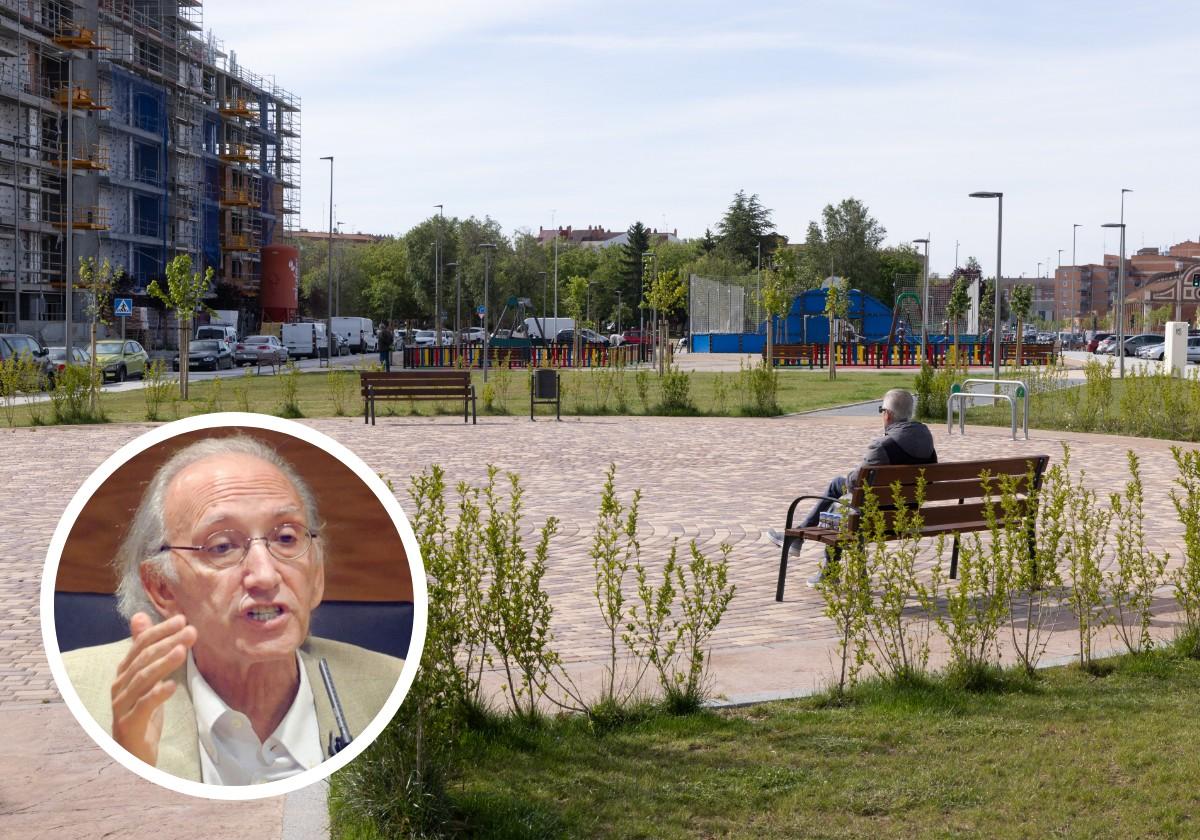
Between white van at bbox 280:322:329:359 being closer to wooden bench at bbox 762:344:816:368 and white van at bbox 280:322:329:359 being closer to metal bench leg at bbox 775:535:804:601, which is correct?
wooden bench at bbox 762:344:816:368

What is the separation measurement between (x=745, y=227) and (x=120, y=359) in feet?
318

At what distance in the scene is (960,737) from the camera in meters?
5.32

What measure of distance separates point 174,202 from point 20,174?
713 inches

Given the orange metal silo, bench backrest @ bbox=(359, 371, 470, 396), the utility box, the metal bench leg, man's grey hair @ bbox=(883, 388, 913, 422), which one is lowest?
the metal bench leg

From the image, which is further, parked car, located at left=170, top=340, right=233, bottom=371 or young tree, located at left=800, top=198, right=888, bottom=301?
young tree, located at left=800, top=198, right=888, bottom=301

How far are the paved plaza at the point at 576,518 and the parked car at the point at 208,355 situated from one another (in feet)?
97.9

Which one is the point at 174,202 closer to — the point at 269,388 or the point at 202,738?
the point at 269,388

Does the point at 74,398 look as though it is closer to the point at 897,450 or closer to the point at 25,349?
the point at 25,349

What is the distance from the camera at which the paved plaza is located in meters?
4.81

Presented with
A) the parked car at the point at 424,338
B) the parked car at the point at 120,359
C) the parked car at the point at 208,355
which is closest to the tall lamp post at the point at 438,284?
the parked car at the point at 424,338

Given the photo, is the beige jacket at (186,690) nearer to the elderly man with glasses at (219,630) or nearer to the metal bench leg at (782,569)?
the elderly man with glasses at (219,630)

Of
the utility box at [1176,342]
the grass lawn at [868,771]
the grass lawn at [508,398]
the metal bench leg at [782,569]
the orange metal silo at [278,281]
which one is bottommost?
the grass lawn at [868,771]

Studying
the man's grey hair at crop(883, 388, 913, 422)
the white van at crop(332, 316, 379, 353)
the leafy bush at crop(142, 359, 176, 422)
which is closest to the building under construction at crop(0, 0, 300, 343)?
the white van at crop(332, 316, 379, 353)

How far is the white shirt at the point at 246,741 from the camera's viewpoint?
9.11ft
